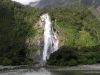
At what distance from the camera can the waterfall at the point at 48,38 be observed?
157m

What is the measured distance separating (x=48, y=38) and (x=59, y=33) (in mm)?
5909

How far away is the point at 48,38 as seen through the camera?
541 ft

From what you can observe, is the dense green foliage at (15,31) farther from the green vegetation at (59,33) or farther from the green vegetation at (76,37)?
the green vegetation at (76,37)

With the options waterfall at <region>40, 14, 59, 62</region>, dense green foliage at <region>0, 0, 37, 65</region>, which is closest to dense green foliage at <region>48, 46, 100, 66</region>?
dense green foliage at <region>0, 0, 37, 65</region>

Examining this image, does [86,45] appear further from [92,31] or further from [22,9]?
[22,9]

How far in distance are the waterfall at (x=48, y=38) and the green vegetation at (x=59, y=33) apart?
243 centimetres

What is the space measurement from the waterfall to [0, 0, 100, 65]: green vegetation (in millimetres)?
2432

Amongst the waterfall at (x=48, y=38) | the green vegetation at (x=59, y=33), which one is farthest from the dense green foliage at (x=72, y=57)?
the waterfall at (x=48, y=38)

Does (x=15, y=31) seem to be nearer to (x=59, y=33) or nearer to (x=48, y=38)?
(x=48, y=38)

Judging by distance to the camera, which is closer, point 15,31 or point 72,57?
point 72,57

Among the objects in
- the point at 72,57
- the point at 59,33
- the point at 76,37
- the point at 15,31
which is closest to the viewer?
the point at 72,57

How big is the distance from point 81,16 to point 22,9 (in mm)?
31526

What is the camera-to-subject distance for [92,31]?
6732 inches

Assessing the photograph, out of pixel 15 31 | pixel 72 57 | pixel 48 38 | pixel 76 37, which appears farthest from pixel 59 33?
pixel 72 57
